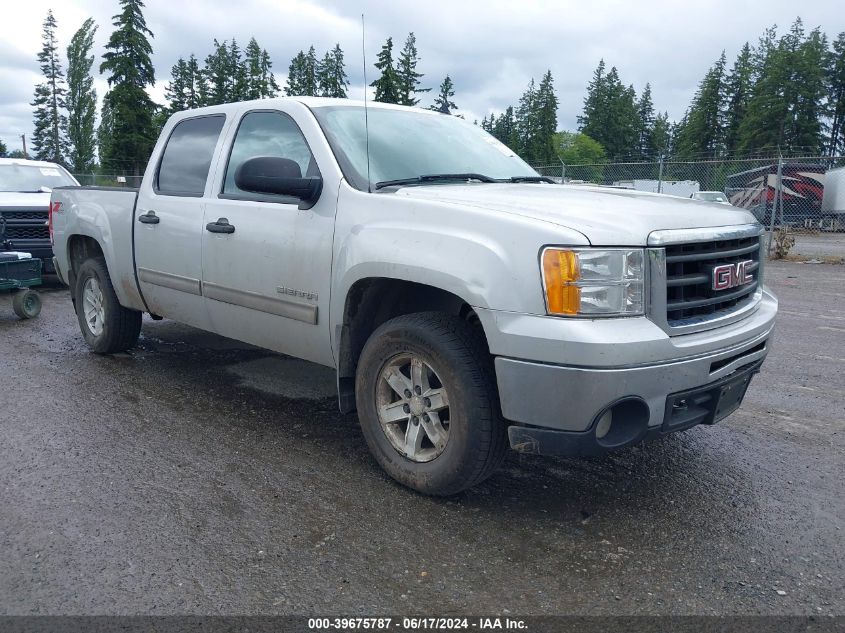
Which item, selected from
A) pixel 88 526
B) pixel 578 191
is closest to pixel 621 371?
pixel 578 191

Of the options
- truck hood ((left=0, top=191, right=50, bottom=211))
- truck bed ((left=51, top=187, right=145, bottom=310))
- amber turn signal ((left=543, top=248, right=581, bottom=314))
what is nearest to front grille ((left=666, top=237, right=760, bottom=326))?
amber turn signal ((left=543, top=248, right=581, bottom=314))

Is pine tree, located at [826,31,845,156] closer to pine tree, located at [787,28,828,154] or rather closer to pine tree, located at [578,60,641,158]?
pine tree, located at [787,28,828,154]

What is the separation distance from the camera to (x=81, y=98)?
69.8 m

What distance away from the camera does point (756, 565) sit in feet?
9.25

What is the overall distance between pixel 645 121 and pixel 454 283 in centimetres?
12281

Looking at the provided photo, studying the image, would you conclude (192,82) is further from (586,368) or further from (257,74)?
(586,368)

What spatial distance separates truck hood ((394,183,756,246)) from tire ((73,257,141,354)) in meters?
3.35

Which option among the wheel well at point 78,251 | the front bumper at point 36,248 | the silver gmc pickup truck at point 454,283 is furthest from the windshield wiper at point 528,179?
the front bumper at point 36,248

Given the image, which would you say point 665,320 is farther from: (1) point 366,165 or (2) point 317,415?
(2) point 317,415

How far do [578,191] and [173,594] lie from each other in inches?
103

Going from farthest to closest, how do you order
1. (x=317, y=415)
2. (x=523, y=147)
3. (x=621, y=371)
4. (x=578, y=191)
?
(x=523, y=147) → (x=317, y=415) → (x=578, y=191) → (x=621, y=371)

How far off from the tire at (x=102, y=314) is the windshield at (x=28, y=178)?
5.57m

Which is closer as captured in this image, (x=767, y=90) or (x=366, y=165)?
(x=366, y=165)

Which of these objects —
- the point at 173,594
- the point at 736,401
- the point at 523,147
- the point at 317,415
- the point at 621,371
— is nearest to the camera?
the point at 173,594
